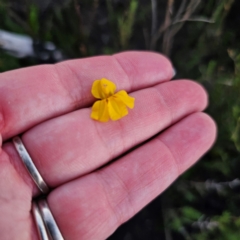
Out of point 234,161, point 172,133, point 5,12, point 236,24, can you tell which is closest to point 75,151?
point 172,133

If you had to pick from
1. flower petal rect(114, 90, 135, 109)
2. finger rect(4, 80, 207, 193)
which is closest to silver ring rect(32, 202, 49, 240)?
finger rect(4, 80, 207, 193)

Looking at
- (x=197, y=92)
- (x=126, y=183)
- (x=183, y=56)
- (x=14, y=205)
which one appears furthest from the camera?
(x=183, y=56)

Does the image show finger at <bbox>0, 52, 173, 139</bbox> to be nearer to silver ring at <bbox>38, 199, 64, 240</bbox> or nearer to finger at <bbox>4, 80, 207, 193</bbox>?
finger at <bbox>4, 80, 207, 193</bbox>

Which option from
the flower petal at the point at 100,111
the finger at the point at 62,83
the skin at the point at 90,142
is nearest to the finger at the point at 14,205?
the skin at the point at 90,142

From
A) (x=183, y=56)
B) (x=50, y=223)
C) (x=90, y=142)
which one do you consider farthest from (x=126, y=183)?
(x=183, y=56)

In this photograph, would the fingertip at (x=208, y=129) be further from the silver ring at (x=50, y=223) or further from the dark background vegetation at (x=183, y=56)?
the silver ring at (x=50, y=223)

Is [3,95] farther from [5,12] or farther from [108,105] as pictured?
[5,12]

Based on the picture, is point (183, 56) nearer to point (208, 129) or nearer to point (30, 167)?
point (208, 129)
